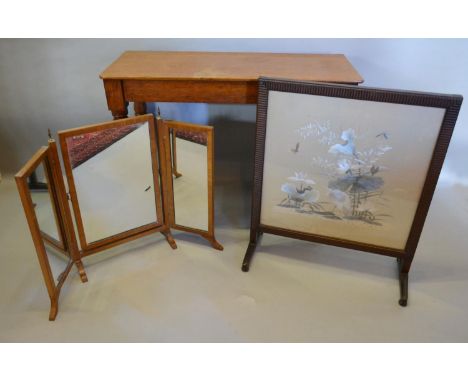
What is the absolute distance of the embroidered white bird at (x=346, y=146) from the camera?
1.59 metres

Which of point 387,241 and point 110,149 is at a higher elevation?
point 110,149

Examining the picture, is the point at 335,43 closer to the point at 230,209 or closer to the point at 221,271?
the point at 230,209

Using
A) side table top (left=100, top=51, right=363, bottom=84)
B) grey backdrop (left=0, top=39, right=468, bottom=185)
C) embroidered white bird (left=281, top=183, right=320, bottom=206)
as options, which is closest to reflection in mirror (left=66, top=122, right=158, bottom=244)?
side table top (left=100, top=51, right=363, bottom=84)

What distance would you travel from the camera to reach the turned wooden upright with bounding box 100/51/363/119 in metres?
1.78

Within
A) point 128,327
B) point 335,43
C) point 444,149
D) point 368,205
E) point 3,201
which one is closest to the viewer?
point 444,149

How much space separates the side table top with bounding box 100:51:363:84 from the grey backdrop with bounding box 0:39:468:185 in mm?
179

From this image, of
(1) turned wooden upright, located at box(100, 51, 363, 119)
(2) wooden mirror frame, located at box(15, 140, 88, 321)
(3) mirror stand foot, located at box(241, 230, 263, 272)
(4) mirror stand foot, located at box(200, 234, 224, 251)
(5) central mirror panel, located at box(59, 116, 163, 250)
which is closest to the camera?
(2) wooden mirror frame, located at box(15, 140, 88, 321)

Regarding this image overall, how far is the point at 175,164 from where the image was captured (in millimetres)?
1895

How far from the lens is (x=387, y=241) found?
70.3 inches

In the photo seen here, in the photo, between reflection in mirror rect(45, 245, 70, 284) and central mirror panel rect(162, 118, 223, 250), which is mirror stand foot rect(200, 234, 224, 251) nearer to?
central mirror panel rect(162, 118, 223, 250)

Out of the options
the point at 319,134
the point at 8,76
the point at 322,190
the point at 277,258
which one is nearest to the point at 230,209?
the point at 277,258

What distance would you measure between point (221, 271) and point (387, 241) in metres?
0.75

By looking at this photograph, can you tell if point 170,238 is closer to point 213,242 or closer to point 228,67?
point 213,242

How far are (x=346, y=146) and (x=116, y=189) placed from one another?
100 cm
